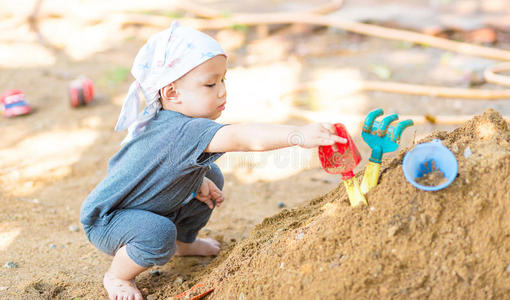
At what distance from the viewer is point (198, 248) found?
2326 mm

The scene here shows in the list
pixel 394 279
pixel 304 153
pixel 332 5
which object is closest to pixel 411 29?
pixel 332 5

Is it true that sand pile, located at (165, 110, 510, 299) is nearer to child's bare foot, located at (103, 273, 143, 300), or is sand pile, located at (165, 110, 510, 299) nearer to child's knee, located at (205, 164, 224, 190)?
child's bare foot, located at (103, 273, 143, 300)

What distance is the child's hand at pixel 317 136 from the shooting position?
1422 millimetres

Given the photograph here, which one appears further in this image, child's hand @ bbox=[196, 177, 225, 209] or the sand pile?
child's hand @ bbox=[196, 177, 225, 209]

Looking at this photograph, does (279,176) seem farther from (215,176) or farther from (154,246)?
(154,246)

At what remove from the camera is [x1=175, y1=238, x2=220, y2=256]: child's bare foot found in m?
2.32

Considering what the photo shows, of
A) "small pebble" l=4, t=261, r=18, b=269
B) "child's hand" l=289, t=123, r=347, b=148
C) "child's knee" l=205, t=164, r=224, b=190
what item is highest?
"child's hand" l=289, t=123, r=347, b=148

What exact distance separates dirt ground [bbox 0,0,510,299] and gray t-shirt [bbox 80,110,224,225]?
0.33 m

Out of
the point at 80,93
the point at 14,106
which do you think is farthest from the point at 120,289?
the point at 14,106

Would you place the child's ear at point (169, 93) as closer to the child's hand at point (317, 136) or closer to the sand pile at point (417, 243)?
the child's hand at point (317, 136)

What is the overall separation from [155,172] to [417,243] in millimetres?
1023

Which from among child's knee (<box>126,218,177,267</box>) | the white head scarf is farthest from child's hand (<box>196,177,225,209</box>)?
the white head scarf

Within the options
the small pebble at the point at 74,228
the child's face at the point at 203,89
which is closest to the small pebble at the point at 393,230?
the child's face at the point at 203,89

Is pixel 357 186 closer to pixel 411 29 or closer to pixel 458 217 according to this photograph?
pixel 458 217
